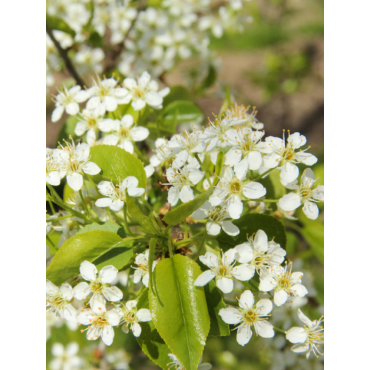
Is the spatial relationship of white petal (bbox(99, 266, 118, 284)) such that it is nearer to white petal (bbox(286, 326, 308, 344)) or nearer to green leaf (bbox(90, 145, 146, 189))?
green leaf (bbox(90, 145, 146, 189))

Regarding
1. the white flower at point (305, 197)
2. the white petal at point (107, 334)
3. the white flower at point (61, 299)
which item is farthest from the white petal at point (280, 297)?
the white flower at point (61, 299)

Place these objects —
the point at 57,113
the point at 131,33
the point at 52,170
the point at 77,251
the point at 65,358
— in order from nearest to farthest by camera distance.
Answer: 1. the point at 77,251
2. the point at 52,170
3. the point at 57,113
4. the point at 131,33
5. the point at 65,358

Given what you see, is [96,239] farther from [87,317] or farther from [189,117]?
[189,117]

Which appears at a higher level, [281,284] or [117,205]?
[117,205]

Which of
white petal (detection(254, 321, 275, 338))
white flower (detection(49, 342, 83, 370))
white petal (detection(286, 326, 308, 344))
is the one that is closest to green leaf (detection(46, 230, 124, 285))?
white petal (detection(254, 321, 275, 338))

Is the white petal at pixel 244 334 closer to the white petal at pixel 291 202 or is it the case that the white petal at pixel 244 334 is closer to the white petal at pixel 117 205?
the white petal at pixel 291 202

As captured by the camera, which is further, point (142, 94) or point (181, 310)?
point (142, 94)

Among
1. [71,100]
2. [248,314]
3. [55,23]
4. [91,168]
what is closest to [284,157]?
[248,314]

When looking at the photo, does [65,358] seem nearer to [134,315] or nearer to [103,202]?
[134,315]
